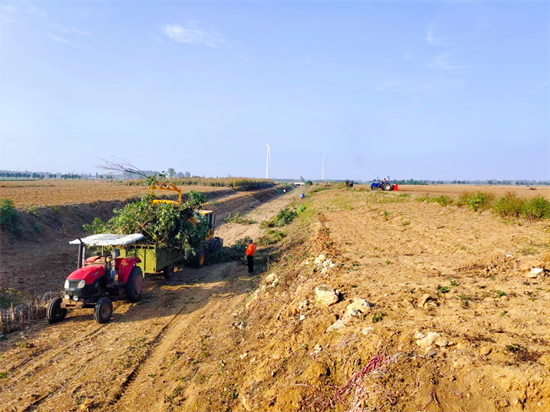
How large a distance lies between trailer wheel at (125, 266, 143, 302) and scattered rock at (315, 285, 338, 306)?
537 cm

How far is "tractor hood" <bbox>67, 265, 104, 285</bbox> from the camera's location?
8.74 m

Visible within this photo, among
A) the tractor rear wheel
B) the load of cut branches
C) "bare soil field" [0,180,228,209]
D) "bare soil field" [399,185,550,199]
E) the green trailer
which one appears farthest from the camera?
"bare soil field" [399,185,550,199]

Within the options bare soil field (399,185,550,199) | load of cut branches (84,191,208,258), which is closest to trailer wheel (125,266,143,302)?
load of cut branches (84,191,208,258)

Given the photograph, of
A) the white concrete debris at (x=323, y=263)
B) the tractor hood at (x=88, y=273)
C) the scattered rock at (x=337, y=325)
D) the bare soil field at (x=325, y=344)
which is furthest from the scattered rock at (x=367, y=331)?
the tractor hood at (x=88, y=273)

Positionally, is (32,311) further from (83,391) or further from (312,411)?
(312,411)

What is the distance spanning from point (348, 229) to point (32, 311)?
13.9 metres

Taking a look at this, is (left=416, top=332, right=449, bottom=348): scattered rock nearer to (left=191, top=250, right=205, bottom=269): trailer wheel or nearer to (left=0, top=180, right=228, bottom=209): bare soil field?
(left=191, top=250, right=205, bottom=269): trailer wheel

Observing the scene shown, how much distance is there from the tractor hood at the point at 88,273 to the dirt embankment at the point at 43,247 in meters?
3.33

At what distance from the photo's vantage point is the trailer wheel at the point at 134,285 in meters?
10.0

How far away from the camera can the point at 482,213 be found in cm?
1872

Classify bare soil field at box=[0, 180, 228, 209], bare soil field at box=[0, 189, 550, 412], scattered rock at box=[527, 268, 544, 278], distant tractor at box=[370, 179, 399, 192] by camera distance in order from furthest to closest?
distant tractor at box=[370, 179, 399, 192] → bare soil field at box=[0, 180, 228, 209] → scattered rock at box=[527, 268, 544, 278] → bare soil field at box=[0, 189, 550, 412]

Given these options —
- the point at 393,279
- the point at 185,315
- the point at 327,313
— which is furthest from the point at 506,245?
the point at 185,315

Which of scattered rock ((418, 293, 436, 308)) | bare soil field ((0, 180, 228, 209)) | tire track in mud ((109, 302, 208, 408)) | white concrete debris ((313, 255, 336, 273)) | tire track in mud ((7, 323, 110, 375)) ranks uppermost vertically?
bare soil field ((0, 180, 228, 209))

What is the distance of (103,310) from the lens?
29.7 feet
